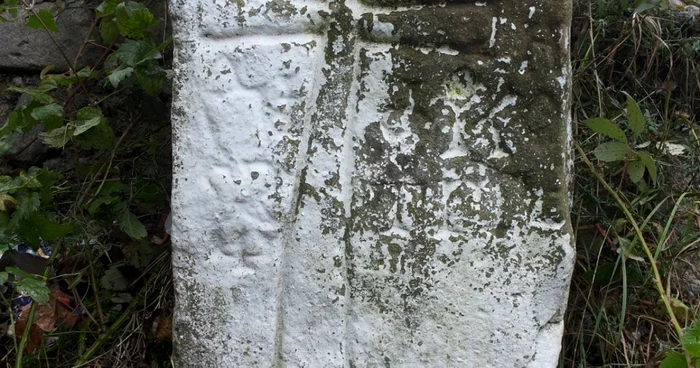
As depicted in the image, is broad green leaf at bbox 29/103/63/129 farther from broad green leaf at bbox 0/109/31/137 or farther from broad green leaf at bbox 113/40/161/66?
broad green leaf at bbox 113/40/161/66

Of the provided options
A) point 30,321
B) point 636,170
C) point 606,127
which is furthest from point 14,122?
point 636,170

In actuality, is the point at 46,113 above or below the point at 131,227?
above

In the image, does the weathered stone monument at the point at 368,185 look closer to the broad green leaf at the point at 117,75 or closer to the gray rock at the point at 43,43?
the broad green leaf at the point at 117,75

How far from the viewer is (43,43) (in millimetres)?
1932

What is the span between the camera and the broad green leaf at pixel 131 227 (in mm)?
1646

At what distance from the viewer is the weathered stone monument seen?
1229 mm

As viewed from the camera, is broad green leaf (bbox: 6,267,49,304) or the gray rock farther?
the gray rock

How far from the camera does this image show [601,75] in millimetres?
1994

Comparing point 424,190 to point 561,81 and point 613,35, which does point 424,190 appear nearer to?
point 561,81

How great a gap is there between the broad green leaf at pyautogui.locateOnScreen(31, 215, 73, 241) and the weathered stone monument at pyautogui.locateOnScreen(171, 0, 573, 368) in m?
0.35

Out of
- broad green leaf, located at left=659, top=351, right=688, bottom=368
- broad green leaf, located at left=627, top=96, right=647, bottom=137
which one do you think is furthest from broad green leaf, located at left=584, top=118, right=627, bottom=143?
broad green leaf, located at left=659, top=351, right=688, bottom=368

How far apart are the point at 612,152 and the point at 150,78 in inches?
39.1

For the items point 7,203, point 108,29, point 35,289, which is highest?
point 108,29

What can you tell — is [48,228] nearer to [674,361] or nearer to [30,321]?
[30,321]
